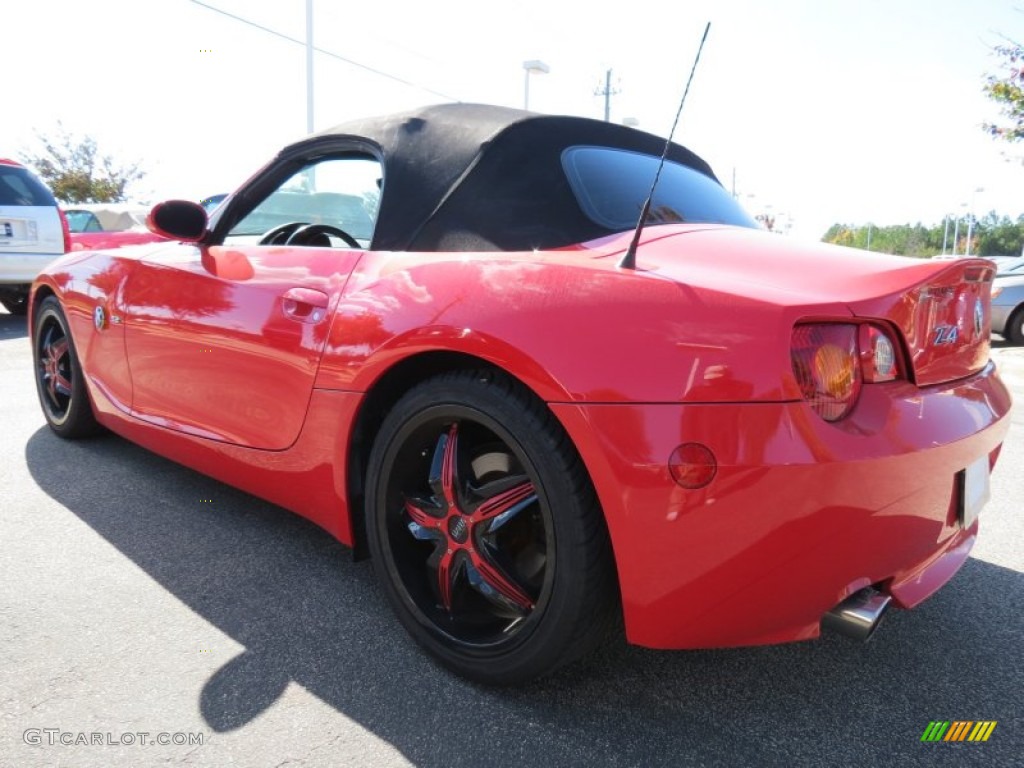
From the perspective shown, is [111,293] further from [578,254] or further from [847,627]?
[847,627]

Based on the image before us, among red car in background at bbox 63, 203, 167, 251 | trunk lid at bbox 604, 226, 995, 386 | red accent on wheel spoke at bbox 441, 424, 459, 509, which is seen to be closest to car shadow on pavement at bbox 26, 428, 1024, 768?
red accent on wheel spoke at bbox 441, 424, 459, 509

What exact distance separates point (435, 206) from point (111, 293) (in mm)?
1763

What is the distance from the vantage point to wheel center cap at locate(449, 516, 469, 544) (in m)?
1.83

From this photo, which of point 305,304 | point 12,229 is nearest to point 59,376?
point 305,304

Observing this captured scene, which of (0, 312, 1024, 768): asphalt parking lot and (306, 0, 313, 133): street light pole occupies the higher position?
(306, 0, 313, 133): street light pole

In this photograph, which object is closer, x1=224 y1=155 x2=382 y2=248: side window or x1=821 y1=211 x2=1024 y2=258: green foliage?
x1=224 y1=155 x2=382 y2=248: side window

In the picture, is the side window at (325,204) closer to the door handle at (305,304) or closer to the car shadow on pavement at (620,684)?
the door handle at (305,304)

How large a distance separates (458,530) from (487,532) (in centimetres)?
9

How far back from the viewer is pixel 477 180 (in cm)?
201

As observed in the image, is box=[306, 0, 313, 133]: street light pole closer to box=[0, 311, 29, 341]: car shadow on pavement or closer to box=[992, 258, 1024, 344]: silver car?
box=[0, 311, 29, 341]: car shadow on pavement

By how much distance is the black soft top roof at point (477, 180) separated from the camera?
1899 mm

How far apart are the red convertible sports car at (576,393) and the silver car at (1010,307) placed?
360 inches

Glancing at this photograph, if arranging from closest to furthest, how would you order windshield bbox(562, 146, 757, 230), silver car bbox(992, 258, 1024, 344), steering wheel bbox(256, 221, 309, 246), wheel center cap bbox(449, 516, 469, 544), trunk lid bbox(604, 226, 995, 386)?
1. trunk lid bbox(604, 226, 995, 386)
2. wheel center cap bbox(449, 516, 469, 544)
3. windshield bbox(562, 146, 757, 230)
4. steering wheel bbox(256, 221, 309, 246)
5. silver car bbox(992, 258, 1024, 344)

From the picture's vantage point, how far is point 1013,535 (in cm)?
279
